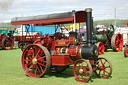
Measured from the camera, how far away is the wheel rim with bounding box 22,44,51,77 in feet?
→ 17.8

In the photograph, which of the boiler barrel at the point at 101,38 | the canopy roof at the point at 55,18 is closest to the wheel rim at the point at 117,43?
the boiler barrel at the point at 101,38

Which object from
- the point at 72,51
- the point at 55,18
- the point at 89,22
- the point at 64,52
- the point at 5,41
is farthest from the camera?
the point at 5,41

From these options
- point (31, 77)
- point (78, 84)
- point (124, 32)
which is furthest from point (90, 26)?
point (124, 32)

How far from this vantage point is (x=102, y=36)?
14172mm

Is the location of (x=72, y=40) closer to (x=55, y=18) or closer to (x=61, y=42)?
(x=61, y=42)

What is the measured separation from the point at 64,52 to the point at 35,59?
2.68 feet

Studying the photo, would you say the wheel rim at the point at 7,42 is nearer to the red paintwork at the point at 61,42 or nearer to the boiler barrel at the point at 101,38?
the boiler barrel at the point at 101,38

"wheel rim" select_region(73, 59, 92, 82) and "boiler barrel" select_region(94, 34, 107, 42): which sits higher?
"boiler barrel" select_region(94, 34, 107, 42)

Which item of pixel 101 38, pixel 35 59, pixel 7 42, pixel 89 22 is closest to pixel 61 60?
pixel 35 59

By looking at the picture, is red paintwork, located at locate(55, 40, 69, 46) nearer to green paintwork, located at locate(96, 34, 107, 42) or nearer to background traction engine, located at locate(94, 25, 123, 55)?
background traction engine, located at locate(94, 25, 123, 55)

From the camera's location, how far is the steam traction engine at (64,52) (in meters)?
5.19

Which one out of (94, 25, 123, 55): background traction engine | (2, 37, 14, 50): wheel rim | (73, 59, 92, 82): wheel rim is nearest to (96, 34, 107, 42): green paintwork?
(94, 25, 123, 55): background traction engine

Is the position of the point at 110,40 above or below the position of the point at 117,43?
above

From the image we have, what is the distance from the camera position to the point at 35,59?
5648mm
